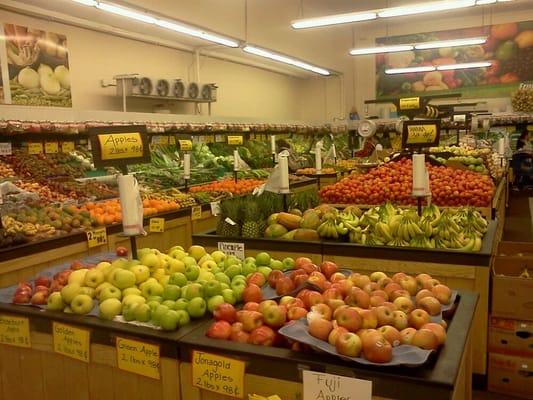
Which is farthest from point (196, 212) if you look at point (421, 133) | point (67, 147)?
point (421, 133)

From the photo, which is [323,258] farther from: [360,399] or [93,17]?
[93,17]

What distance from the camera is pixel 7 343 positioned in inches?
94.0

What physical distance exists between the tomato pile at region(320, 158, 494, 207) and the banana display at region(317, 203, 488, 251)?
1229mm

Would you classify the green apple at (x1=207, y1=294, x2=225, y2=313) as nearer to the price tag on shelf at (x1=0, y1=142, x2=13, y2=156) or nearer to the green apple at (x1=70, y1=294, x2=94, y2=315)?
the green apple at (x1=70, y1=294, x2=94, y2=315)

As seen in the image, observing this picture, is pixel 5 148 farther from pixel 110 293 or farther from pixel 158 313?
pixel 158 313

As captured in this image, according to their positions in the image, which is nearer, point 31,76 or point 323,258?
point 323,258

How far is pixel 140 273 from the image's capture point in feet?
7.67

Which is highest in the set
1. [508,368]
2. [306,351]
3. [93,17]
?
[93,17]

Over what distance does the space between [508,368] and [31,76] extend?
277 inches

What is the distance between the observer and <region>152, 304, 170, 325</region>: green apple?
2010 mm

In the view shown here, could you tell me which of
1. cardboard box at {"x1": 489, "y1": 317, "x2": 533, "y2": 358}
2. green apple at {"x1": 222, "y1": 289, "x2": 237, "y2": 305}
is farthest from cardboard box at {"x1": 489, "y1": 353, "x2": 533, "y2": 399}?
green apple at {"x1": 222, "y1": 289, "x2": 237, "y2": 305}

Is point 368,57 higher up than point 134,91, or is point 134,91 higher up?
point 368,57

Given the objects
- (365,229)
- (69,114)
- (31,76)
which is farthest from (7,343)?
(31,76)

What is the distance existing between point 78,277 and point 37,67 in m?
6.06
